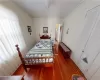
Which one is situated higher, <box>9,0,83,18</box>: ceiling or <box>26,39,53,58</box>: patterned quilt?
<box>9,0,83,18</box>: ceiling

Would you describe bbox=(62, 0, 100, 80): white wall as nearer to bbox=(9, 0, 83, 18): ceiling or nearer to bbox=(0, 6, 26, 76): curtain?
bbox=(9, 0, 83, 18): ceiling

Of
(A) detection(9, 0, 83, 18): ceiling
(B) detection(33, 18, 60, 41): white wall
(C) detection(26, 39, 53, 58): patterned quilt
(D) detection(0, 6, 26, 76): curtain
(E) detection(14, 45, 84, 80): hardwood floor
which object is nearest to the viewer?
(D) detection(0, 6, 26, 76): curtain

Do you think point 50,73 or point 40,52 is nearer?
point 50,73

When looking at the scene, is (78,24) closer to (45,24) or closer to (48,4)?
(48,4)

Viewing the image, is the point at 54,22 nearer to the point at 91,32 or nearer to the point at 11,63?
the point at 91,32

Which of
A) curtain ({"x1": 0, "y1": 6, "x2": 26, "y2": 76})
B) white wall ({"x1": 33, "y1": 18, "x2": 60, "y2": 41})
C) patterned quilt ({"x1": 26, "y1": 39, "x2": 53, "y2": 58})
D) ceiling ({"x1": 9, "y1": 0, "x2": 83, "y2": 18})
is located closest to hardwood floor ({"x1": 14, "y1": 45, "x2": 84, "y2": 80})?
curtain ({"x1": 0, "y1": 6, "x2": 26, "y2": 76})

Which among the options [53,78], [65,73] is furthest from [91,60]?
[53,78]

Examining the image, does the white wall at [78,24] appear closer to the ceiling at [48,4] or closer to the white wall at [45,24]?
the ceiling at [48,4]

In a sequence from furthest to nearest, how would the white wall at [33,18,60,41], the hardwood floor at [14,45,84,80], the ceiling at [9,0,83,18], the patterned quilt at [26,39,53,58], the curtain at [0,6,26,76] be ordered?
the white wall at [33,18,60,41], the ceiling at [9,0,83,18], the patterned quilt at [26,39,53,58], the hardwood floor at [14,45,84,80], the curtain at [0,6,26,76]

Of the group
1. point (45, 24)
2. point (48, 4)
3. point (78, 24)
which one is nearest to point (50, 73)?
point (78, 24)

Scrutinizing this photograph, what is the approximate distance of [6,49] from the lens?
1.72m

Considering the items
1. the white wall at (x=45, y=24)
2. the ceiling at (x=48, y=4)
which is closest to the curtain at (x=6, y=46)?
the ceiling at (x=48, y=4)

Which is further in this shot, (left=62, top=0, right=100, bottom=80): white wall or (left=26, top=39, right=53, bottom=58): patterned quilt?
(left=26, top=39, right=53, bottom=58): patterned quilt

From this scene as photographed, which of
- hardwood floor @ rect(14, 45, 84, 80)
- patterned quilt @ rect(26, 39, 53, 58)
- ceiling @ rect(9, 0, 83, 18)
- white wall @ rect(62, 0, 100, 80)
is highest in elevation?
ceiling @ rect(9, 0, 83, 18)
